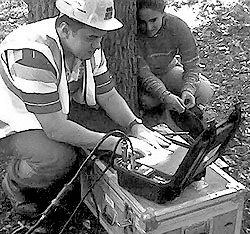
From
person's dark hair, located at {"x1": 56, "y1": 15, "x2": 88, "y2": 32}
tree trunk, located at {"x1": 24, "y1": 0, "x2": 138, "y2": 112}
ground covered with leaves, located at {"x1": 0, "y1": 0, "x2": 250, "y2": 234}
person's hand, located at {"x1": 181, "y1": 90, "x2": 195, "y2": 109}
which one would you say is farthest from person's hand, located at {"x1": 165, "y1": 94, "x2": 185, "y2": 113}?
person's dark hair, located at {"x1": 56, "y1": 15, "x2": 88, "y2": 32}

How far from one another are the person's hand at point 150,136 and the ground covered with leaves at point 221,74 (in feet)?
1.58

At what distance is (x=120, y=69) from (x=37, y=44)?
0.87 m

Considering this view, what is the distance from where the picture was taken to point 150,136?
281cm

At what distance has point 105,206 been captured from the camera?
276cm

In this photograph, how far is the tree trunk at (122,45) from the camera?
324 cm

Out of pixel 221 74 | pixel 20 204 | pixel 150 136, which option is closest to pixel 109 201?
pixel 150 136

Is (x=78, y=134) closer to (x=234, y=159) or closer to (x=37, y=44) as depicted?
(x=37, y=44)

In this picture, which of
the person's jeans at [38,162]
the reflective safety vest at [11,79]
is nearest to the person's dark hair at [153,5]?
the reflective safety vest at [11,79]

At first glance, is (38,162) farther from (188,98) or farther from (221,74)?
(221,74)

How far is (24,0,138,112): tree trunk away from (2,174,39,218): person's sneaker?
852 millimetres

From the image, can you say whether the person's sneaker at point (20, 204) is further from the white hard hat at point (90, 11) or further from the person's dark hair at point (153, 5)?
the person's dark hair at point (153, 5)

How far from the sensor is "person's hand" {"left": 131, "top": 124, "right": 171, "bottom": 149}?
8.97 feet

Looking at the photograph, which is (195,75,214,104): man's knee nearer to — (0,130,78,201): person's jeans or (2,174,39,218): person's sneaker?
(0,130,78,201): person's jeans

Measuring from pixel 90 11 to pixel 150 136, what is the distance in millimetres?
661
